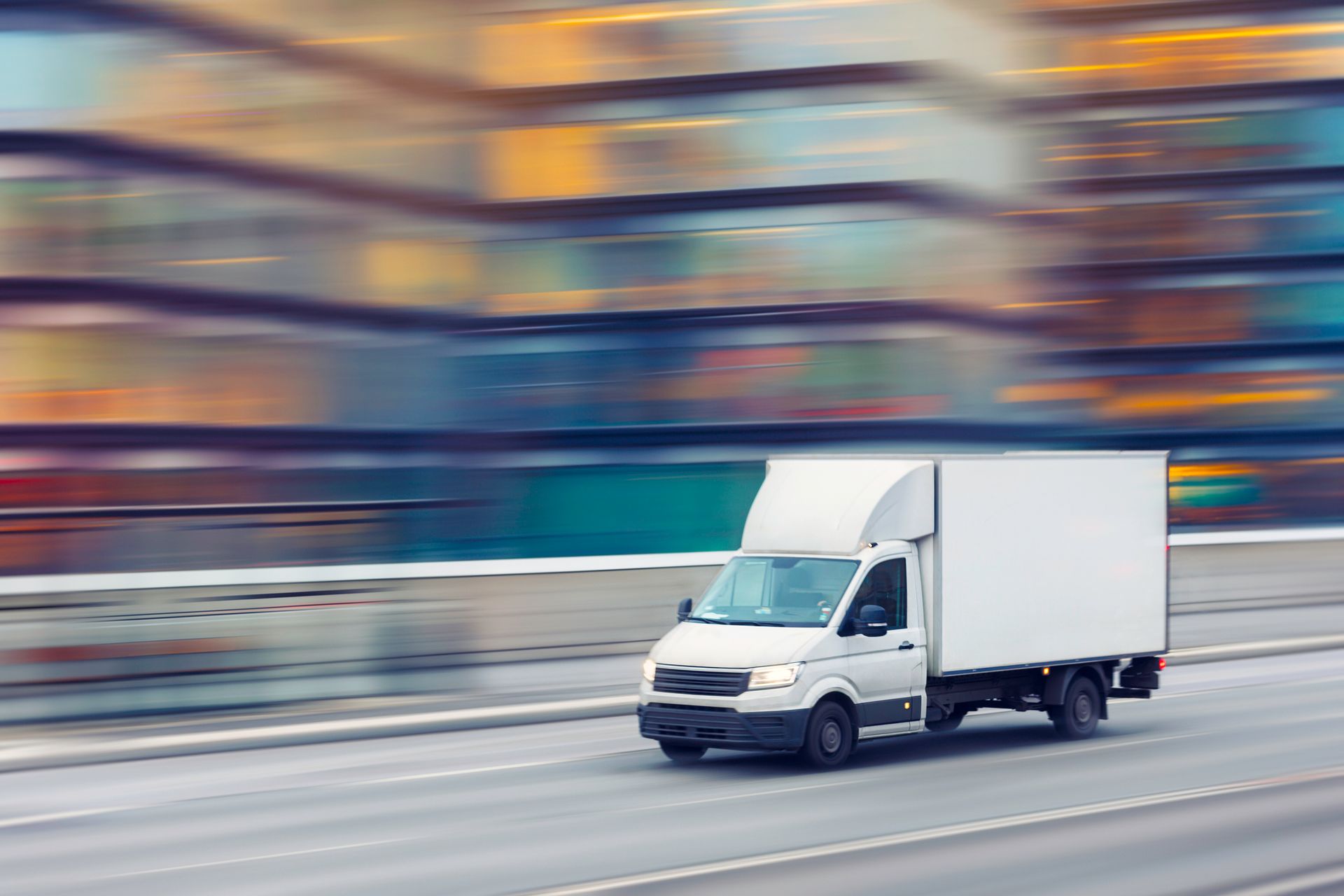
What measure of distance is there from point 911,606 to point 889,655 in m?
0.58

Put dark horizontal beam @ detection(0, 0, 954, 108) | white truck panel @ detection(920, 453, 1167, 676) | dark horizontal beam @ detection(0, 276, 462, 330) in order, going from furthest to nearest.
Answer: dark horizontal beam @ detection(0, 0, 954, 108), dark horizontal beam @ detection(0, 276, 462, 330), white truck panel @ detection(920, 453, 1167, 676)

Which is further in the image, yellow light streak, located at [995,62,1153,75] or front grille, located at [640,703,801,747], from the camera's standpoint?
yellow light streak, located at [995,62,1153,75]

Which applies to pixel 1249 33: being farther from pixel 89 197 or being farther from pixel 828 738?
pixel 828 738

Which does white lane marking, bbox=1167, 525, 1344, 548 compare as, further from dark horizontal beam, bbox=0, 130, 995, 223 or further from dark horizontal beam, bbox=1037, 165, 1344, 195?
dark horizontal beam, bbox=1037, 165, 1344, 195

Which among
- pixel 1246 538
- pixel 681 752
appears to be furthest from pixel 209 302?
pixel 1246 538

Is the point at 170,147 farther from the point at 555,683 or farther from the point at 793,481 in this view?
the point at 793,481

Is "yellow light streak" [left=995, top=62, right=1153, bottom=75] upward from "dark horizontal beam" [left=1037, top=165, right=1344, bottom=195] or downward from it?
upward

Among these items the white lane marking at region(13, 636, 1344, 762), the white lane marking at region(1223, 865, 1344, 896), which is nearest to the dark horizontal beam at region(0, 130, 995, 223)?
the white lane marking at region(13, 636, 1344, 762)

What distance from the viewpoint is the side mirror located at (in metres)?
14.2

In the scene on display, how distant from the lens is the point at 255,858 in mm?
10781

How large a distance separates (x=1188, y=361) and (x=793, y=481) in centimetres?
3060

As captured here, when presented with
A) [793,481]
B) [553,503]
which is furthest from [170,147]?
[793,481]

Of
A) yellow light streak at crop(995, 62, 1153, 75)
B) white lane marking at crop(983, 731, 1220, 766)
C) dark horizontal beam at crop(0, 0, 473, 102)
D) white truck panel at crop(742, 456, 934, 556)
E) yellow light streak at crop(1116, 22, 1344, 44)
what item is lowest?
white lane marking at crop(983, 731, 1220, 766)

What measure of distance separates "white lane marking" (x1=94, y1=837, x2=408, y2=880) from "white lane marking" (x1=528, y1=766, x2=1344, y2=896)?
7.19ft
